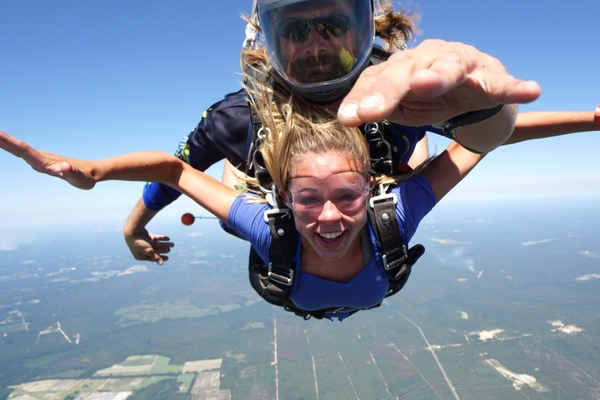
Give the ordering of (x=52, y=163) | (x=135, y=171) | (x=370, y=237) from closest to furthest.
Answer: (x=52, y=163), (x=135, y=171), (x=370, y=237)

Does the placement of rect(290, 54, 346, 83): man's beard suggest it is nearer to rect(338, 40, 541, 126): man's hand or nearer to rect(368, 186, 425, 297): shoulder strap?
rect(368, 186, 425, 297): shoulder strap

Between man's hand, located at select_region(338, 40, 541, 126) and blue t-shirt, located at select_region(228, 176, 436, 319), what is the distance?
3.49 feet

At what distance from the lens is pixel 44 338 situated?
46906mm

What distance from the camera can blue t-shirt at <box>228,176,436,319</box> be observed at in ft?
6.64

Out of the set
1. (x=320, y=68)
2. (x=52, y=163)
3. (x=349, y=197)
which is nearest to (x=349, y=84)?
(x=320, y=68)

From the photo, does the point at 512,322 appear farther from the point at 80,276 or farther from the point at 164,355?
the point at 80,276

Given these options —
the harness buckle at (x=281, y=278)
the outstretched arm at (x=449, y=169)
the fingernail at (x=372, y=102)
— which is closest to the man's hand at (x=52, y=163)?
the harness buckle at (x=281, y=278)

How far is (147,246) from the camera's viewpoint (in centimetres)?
303

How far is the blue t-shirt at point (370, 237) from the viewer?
2.02 meters

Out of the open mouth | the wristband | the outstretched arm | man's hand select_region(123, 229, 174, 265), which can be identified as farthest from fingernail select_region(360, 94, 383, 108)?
man's hand select_region(123, 229, 174, 265)

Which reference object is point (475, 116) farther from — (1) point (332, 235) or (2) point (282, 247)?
(2) point (282, 247)

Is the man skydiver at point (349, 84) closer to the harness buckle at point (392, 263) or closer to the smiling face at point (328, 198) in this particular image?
the smiling face at point (328, 198)

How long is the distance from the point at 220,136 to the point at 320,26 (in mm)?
843

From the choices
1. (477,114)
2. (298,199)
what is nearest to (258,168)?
(298,199)
